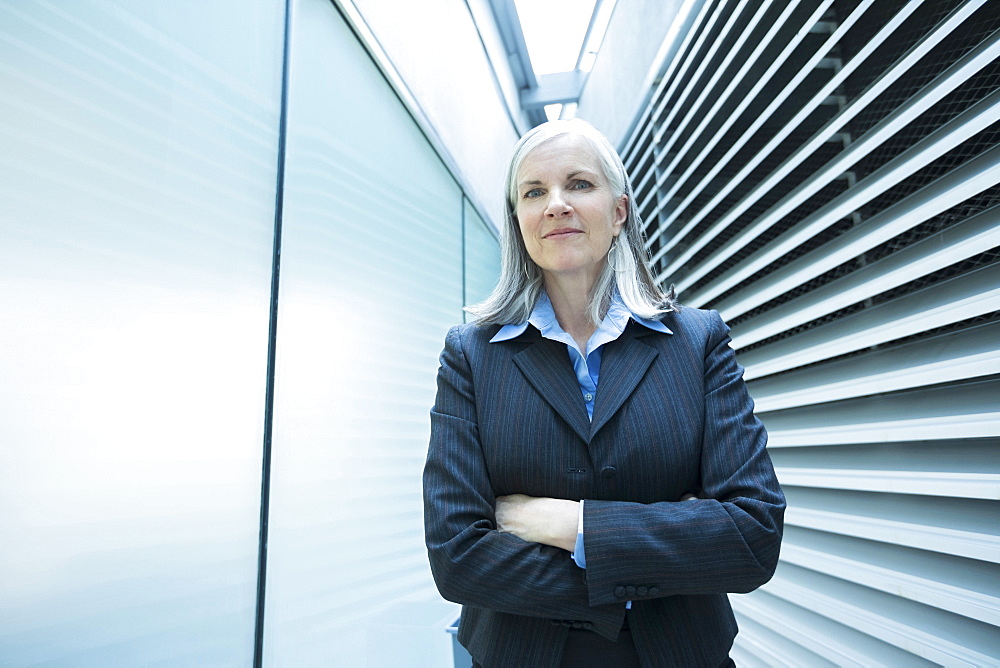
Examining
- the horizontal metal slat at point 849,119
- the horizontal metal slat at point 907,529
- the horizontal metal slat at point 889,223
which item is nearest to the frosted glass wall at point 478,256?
the horizontal metal slat at point 849,119

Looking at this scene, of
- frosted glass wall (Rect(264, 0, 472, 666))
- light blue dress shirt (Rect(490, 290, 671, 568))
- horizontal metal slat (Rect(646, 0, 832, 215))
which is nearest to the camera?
light blue dress shirt (Rect(490, 290, 671, 568))

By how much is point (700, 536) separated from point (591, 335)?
19.4 inches

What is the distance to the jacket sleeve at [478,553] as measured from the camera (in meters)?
1.01

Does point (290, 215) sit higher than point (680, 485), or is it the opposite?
point (290, 215)

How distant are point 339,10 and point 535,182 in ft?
4.15

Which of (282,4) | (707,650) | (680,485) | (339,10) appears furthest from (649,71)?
(707,650)

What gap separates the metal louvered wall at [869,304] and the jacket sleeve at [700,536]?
608mm

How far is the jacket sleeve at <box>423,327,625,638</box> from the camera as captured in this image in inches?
→ 39.9

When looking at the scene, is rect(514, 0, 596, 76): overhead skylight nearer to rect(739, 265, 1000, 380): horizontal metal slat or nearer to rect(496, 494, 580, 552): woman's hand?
rect(739, 265, 1000, 380): horizontal metal slat

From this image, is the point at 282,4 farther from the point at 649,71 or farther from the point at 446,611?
the point at 446,611

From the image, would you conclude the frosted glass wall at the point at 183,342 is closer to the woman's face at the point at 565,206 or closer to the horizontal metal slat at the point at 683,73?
the woman's face at the point at 565,206

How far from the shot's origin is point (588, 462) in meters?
1.13

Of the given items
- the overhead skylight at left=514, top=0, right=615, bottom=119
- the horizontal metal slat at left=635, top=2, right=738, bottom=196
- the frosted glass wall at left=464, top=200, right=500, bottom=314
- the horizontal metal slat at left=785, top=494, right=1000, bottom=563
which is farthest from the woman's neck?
the overhead skylight at left=514, top=0, right=615, bottom=119

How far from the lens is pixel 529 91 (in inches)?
244
